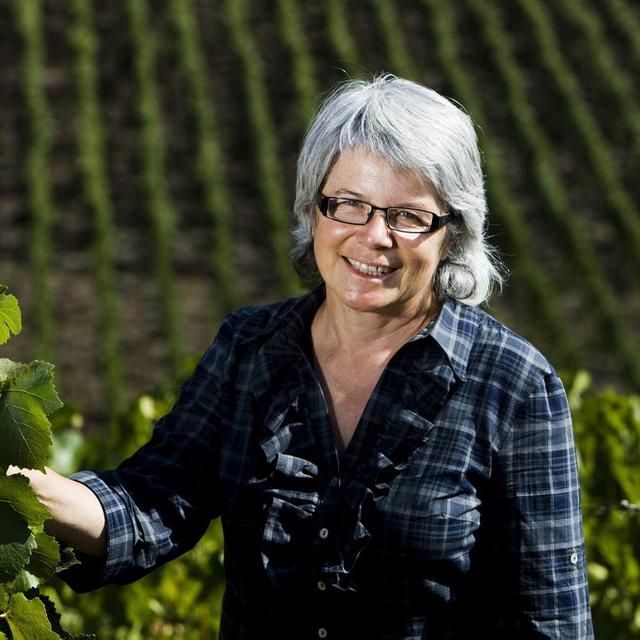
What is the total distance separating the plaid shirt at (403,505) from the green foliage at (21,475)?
0.79 feet

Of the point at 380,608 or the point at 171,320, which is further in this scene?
the point at 171,320

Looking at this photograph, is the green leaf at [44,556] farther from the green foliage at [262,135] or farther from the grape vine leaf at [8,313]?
the green foliage at [262,135]

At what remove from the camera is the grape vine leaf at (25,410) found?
5.04ft

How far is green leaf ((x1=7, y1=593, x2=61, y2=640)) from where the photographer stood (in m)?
1.59

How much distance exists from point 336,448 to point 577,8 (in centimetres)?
1154

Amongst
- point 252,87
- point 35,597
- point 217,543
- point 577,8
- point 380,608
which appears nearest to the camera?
point 35,597

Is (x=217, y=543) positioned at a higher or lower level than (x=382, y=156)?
lower

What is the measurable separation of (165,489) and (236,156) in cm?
822

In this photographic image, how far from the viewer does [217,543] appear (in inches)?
126

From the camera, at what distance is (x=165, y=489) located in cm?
189

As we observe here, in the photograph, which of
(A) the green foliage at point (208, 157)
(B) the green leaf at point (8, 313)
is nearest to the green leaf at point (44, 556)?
(B) the green leaf at point (8, 313)

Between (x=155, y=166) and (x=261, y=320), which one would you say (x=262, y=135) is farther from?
(x=261, y=320)

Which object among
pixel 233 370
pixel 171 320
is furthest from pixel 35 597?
pixel 171 320

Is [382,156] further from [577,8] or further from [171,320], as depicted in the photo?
[577,8]
